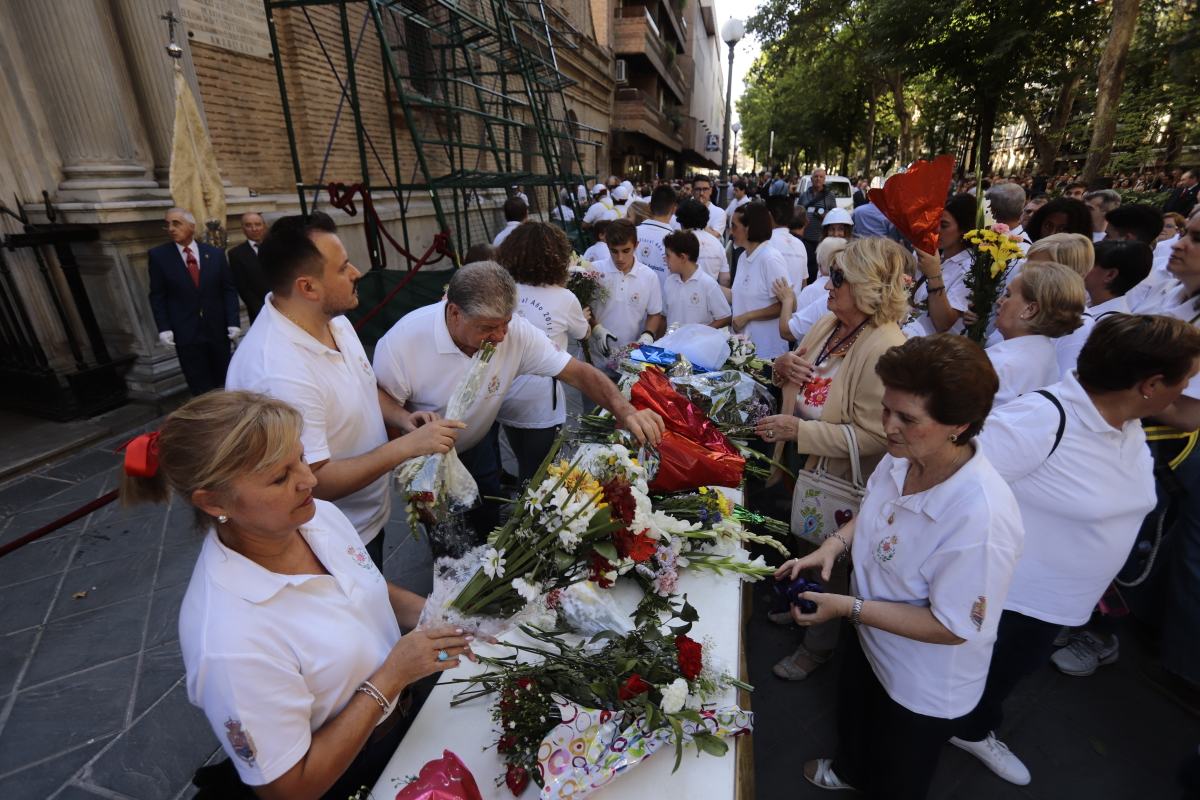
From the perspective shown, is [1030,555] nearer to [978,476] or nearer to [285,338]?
[978,476]

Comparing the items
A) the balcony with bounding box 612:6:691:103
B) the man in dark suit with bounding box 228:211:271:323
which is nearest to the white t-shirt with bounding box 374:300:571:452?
the man in dark suit with bounding box 228:211:271:323

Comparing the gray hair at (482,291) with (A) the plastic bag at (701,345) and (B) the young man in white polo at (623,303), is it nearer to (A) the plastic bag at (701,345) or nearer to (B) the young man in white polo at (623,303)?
(A) the plastic bag at (701,345)

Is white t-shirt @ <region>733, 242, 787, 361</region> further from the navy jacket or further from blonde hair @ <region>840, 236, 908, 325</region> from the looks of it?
the navy jacket

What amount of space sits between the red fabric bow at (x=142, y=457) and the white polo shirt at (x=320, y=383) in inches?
18.3

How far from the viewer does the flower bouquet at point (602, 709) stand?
4.44 feet

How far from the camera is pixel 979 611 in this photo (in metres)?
1.62

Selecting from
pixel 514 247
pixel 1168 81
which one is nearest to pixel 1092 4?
pixel 1168 81

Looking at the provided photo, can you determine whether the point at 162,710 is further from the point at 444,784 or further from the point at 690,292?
the point at 690,292

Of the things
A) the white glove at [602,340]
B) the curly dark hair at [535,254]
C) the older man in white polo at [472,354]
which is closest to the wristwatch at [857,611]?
the older man in white polo at [472,354]

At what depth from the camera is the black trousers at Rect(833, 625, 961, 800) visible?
1.90m

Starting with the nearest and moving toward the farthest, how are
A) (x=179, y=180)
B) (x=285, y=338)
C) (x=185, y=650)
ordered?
(x=185, y=650)
(x=285, y=338)
(x=179, y=180)

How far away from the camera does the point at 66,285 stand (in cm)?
538

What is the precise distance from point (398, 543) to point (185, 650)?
2.78m

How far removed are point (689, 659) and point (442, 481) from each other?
3.53 feet
